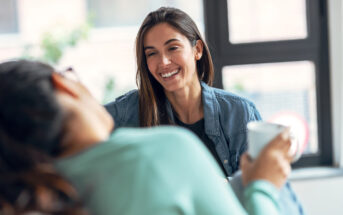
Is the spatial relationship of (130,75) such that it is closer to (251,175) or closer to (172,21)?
(172,21)

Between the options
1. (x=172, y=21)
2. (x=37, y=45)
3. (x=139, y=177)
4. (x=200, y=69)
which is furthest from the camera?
(x=37, y=45)

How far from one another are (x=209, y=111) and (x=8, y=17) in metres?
2.12

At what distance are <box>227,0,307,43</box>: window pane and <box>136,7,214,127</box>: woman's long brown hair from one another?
3.41 ft

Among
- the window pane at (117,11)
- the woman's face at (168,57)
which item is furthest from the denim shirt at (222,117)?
the window pane at (117,11)

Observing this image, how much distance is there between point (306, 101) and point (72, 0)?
1781 millimetres

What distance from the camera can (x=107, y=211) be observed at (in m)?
0.69

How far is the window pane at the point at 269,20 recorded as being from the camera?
3.10 m

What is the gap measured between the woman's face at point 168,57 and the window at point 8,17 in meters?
1.78

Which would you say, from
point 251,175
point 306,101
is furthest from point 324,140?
point 251,175

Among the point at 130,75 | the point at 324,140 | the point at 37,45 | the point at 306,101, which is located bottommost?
the point at 324,140

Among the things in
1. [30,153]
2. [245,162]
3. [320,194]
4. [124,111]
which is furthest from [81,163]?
[320,194]

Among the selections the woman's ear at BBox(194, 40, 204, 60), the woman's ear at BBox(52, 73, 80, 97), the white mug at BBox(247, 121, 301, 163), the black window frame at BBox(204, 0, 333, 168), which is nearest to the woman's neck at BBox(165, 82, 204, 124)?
the woman's ear at BBox(194, 40, 204, 60)

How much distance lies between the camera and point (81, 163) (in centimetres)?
70

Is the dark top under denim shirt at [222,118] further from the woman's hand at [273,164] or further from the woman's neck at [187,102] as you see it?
the woman's hand at [273,164]
